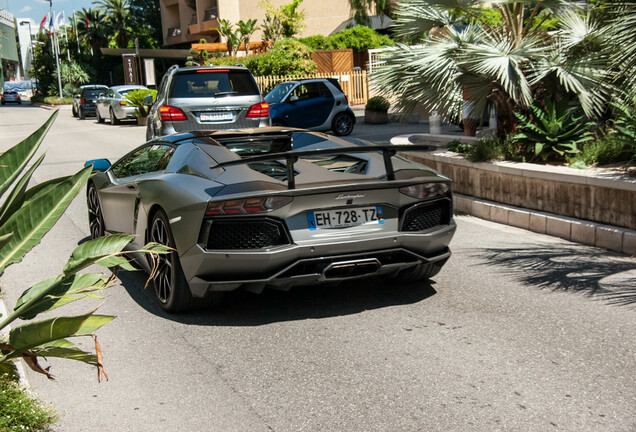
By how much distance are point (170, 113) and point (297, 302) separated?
884 cm

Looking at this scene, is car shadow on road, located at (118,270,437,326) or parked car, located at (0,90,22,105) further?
parked car, located at (0,90,22,105)

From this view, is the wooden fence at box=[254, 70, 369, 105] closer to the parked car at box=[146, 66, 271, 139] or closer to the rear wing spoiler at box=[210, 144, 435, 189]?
the parked car at box=[146, 66, 271, 139]

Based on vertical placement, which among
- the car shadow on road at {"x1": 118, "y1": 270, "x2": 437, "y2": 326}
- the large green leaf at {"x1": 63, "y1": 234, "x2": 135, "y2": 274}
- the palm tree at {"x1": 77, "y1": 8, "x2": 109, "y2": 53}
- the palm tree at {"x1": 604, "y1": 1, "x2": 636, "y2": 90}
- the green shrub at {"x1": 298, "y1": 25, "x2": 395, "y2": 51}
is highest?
the palm tree at {"x1": 77, "y1": 8, "x2": 109, "y2": 53}

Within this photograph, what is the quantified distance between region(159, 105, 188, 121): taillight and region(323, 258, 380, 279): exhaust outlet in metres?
9.41

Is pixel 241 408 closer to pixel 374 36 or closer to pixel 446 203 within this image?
pixel 446 203

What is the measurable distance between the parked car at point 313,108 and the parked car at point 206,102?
21.9 feet

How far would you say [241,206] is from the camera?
4.69 meters

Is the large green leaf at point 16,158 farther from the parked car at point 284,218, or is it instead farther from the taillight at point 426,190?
the taillight at point 426,190

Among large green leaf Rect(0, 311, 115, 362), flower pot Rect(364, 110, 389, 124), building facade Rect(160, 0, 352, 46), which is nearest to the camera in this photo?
large green leaf Rect(0, 311, 115, 362)

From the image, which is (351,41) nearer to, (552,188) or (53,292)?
(552,188)

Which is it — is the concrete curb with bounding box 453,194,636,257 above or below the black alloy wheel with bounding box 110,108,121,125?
below

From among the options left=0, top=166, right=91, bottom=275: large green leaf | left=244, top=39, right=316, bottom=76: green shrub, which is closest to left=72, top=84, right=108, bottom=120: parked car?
left=244, top=39, right=316, bottom=76: green shrub

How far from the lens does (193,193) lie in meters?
4.91

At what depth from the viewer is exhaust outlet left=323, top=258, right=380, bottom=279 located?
482 cm
